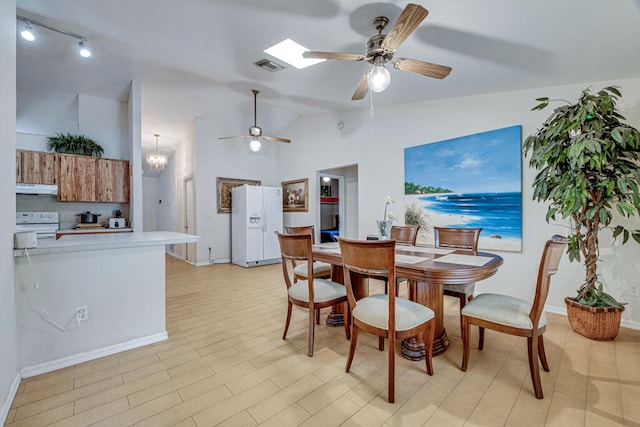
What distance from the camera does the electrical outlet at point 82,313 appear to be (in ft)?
6.93

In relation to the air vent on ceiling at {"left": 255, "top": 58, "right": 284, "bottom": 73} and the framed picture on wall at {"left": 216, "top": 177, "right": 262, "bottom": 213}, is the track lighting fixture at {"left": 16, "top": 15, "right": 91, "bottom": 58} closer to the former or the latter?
the air vent on ceiling at {"left": 255, "top": 58, "right": 284, "bottom": 73}

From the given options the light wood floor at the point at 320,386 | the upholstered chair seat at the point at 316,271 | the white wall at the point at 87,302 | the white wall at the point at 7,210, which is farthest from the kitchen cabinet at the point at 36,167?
the upholstered chair seat at the point at 316,271

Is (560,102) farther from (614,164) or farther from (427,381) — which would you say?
(427,381)

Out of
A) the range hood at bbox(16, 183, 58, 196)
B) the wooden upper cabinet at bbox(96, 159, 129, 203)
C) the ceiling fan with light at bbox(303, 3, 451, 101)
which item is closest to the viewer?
the ceiling fan with light at bbox(303, 3, 451, 101)

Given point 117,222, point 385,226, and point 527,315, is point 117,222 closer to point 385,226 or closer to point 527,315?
point 385,226

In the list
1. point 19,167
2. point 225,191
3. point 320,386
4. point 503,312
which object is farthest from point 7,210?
point 225,191

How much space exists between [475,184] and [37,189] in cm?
589

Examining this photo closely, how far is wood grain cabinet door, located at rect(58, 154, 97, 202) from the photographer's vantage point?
3955 mm

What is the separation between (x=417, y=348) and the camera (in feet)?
7.06

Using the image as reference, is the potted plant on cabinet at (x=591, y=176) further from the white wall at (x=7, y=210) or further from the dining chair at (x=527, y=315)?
the white wall at (x=7, y=210)

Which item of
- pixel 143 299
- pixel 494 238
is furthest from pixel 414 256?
pixel 143 299

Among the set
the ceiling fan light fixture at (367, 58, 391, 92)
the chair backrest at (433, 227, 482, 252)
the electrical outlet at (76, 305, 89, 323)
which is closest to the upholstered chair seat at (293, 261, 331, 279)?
the chair backrest at (433, 227, 482, 252)

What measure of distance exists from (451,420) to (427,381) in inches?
13.8

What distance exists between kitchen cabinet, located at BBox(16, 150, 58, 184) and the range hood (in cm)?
9
